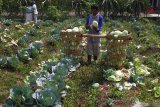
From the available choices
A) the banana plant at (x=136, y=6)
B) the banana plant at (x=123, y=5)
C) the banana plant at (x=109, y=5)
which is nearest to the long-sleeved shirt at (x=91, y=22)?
the banana plant at (x=109, y=5)

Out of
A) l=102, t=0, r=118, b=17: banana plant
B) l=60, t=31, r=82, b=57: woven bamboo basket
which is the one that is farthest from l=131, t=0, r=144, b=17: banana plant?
l=60, t=31, r=82, b=57: woven bamboo basket

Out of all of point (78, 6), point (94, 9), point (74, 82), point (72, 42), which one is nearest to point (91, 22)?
point (94, 9)

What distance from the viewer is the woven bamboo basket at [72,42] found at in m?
9.42

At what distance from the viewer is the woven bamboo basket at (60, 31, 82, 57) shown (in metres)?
9.42

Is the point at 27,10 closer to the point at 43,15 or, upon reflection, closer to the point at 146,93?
the point at 43,15

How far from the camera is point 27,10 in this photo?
66.0 feet

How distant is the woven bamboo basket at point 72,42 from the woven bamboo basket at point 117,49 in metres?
0.77

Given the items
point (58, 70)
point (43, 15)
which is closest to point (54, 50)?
point (58, 70)

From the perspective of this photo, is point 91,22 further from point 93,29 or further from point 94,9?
point 94,9

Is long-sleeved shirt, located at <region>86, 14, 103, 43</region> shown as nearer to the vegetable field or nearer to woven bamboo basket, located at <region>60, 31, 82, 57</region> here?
woven bamboo basket, located at <region>60, 31, 82, 57</region>

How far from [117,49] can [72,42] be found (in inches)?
44.7

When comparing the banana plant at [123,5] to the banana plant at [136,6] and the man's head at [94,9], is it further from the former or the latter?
the man's head at [94,9]

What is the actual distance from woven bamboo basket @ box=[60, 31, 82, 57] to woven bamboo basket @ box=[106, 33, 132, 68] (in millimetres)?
770

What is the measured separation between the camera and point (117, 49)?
905 cm
